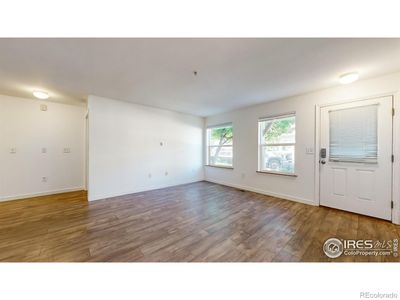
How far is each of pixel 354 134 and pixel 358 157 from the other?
42cm

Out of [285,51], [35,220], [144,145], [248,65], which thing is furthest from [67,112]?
[285,51]

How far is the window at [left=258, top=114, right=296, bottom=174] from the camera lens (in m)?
3.61

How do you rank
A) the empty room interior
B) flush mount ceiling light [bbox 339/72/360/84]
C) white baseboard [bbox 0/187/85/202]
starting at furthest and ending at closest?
white baseboard [bbox 0/187/85/202] < flush mount ceiling light [bbox 339/72/360/84] < the empty room interior

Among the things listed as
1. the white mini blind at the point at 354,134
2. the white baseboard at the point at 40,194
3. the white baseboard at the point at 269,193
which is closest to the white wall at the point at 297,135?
the white baseboard at the point at 269,193

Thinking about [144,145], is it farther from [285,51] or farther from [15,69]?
[285,51]

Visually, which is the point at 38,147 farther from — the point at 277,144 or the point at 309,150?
the point at 309,150

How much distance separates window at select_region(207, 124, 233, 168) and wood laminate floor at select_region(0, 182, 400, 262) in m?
1.92

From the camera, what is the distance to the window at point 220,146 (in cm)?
508

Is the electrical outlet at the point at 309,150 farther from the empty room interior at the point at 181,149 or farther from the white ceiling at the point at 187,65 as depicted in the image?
the white ceiling at the point at 187,65

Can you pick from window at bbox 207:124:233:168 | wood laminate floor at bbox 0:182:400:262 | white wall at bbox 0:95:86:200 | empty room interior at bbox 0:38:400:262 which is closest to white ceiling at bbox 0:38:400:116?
empty room interior at bbox 0:38:400:262

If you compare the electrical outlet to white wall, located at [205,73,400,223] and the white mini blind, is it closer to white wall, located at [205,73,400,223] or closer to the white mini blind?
white wall, located at [205,73,400,223]

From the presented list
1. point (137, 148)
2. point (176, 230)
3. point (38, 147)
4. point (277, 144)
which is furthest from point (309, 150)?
point (38, 147)

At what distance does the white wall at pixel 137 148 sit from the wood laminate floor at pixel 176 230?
661 millimetres
